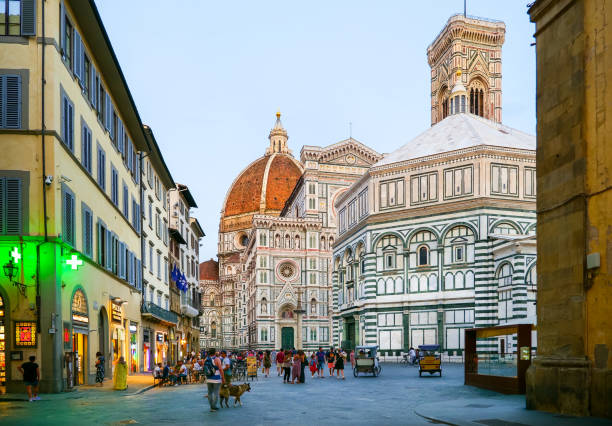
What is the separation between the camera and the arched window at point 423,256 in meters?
54.0

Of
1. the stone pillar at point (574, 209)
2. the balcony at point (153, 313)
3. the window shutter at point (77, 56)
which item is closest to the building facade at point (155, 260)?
the balcony at point (153, 313)

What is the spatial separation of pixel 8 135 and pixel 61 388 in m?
8.05

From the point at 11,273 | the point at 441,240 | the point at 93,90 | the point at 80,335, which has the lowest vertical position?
the point at 80,335

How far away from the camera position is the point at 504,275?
49.6 metres

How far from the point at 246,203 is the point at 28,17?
475 ft

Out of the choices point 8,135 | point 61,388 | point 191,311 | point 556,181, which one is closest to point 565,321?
point 556,181

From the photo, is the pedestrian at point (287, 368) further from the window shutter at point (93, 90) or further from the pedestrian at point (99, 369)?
the window shutter at point (93, 90)

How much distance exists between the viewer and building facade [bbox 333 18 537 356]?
165 ft

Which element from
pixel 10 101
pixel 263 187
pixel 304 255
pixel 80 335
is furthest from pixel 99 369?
pixel 263 187

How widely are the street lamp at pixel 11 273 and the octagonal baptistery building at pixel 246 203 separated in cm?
13215

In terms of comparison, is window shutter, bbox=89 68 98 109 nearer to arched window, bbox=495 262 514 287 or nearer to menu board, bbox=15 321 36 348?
menu board, bbox=15 321 36 348

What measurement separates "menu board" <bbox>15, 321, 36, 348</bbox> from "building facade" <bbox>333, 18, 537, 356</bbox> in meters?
34.8

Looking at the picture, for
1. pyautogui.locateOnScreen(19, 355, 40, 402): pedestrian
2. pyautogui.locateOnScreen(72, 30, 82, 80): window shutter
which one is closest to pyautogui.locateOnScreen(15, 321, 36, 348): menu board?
pyautogui.locateOnScreen(19, 355, 40, 402): pedestrian

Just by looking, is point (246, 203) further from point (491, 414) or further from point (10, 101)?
point (491, 414)
